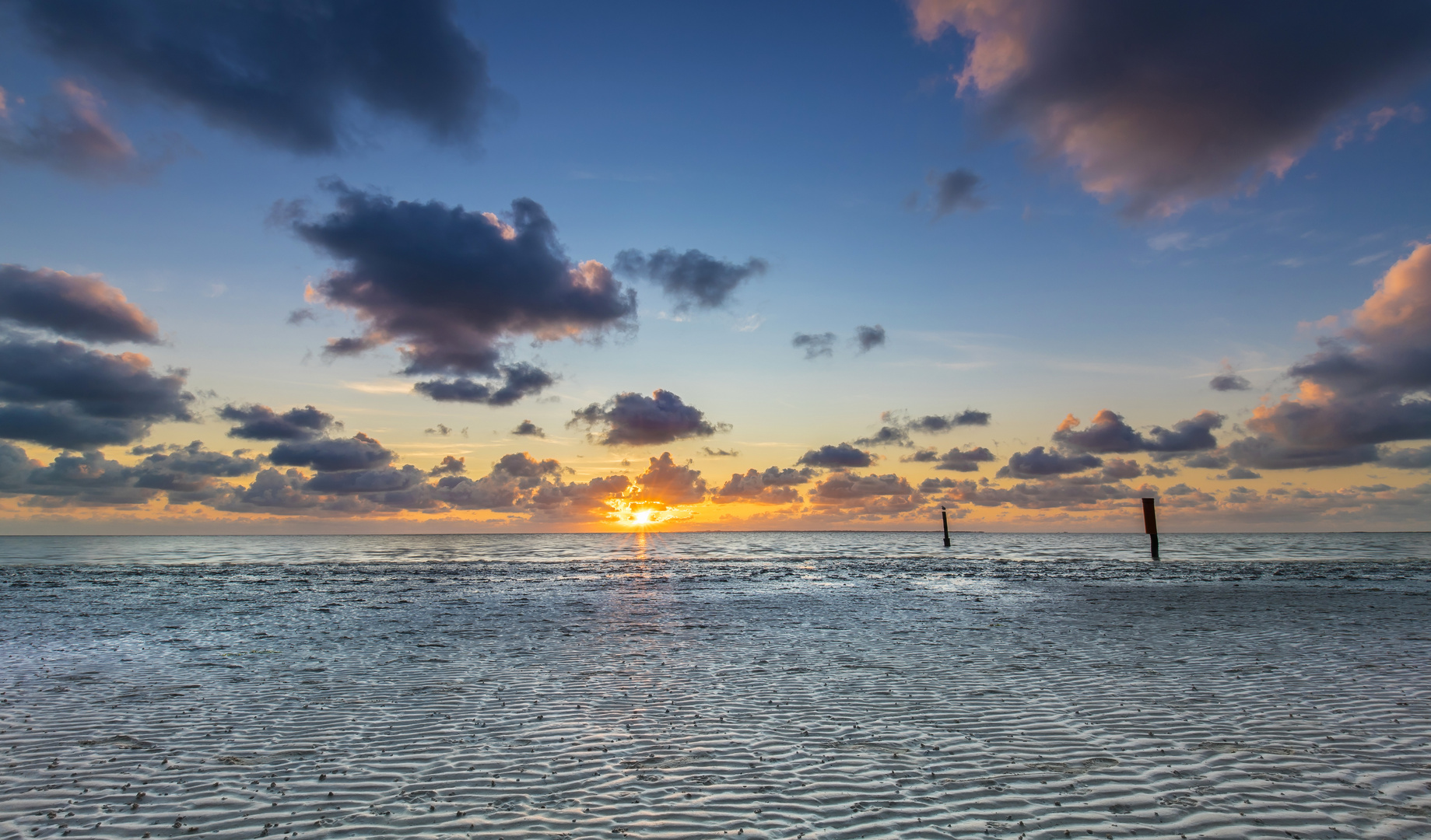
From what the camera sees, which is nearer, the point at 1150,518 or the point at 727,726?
the point at 727,726

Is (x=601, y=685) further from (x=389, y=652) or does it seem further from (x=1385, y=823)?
(x=1385, y=823)

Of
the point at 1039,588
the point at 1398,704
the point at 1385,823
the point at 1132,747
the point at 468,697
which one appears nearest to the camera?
the point at 1385,823

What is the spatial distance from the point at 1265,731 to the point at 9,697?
20412 millimetres

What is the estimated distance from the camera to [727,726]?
9875 mm

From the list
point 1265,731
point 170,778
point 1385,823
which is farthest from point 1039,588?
point 170,778

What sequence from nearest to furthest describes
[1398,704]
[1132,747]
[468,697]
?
1. [1132,747]
2. [1398,704]
3. [468,697]

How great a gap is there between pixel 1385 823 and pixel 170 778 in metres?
13.1

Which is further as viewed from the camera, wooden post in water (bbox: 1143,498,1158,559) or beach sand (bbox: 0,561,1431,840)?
wooden post in water (bbox: 1143,498,1158,559)

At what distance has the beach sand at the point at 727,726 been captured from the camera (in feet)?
22.5

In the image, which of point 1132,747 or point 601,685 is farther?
point 601,685

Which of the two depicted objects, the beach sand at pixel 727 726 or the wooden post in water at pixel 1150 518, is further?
the wooden post in water at pixel 1150 518

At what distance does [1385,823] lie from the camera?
6.44m

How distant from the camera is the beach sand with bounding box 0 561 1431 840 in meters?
6.84

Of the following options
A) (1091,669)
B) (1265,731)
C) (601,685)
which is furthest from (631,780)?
(1091,669)
